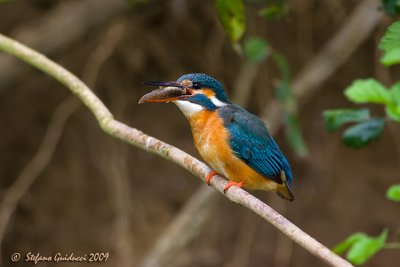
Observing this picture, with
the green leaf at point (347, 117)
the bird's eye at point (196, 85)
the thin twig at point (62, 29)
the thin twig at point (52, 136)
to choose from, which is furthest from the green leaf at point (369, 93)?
the thin twig at point (52, 136)

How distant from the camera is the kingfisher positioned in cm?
244

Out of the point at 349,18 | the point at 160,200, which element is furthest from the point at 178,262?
the point at 349,18

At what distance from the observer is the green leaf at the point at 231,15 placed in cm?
235

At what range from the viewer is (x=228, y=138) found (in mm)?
2471

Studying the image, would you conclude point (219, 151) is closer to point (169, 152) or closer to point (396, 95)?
point (169, 152)

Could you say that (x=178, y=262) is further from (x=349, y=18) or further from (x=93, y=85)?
(x=349, y=18)

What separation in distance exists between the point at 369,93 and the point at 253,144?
20.3 inches

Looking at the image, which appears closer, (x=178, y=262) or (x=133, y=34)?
(x=133, y=34)

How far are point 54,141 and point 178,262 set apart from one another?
1.23 metres

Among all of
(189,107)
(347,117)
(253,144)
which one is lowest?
(347,117)

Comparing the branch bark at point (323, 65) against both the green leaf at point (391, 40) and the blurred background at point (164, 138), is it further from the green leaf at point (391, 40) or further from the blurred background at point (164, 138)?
the green leaf at point (391, 40)

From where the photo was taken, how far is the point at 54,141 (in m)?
4.19

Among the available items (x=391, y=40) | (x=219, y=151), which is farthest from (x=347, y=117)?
(x=391, y=40)

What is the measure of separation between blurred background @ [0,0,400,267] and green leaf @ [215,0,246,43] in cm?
162
